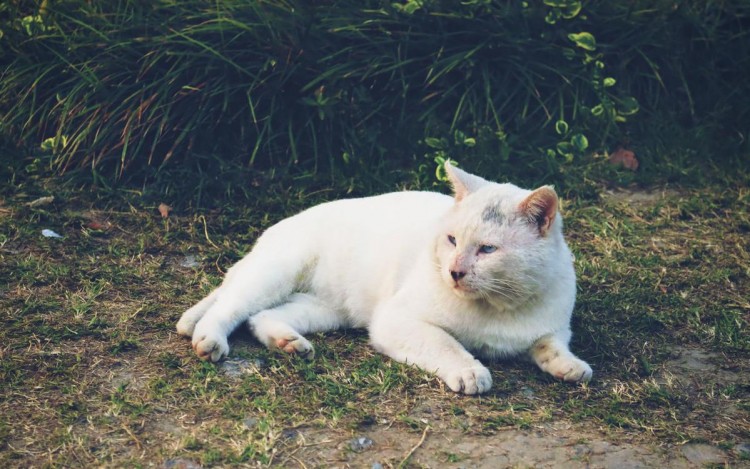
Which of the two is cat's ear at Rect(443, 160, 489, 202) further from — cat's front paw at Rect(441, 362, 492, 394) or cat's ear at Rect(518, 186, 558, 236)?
cat's front paw at Rect(441, 362, 492, 394)

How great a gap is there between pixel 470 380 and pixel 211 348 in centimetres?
101

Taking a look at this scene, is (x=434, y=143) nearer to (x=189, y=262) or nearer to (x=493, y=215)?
(x=189, y=262)

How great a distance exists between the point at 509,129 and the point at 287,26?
1.53 metres

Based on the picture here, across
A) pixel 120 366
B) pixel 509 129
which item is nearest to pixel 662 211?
pixel 509 129

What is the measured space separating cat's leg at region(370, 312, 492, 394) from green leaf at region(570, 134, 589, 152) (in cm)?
224

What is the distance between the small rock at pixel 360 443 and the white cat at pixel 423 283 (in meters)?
0.44

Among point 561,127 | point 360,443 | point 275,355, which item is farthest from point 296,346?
point 561,127

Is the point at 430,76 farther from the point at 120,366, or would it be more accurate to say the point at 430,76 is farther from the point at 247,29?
Answer: the point at 120,366

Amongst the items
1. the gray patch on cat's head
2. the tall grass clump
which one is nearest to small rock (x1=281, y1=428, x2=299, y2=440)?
the gray patch on cat's head

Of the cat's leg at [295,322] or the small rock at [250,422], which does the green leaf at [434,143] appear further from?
the small rock at [250,422]

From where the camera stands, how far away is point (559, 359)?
3221mm

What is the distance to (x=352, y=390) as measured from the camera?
10.2 ft

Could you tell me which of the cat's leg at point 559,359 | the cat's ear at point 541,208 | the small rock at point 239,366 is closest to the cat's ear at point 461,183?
the cat's ear at point 541,208

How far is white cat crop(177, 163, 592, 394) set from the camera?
3092 millimetres
